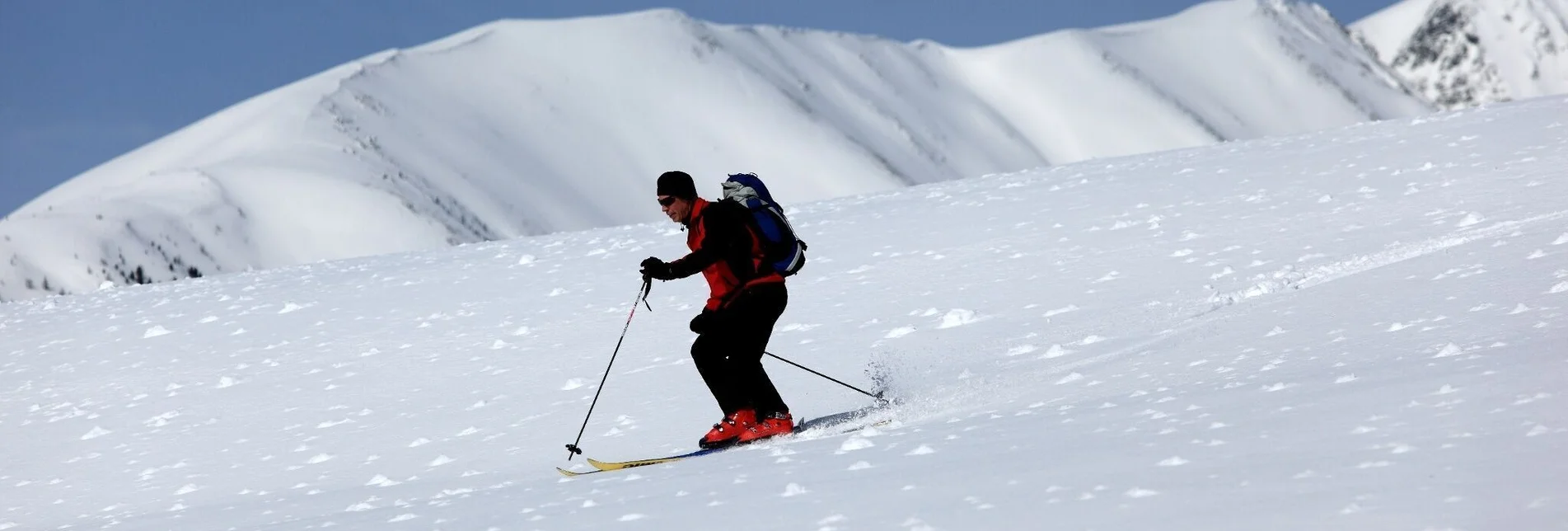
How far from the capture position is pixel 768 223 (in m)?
7.94

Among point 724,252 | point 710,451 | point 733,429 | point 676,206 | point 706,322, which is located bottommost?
point 710,451

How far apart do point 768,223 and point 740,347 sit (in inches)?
27.4

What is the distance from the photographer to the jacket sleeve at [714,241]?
25.4ft

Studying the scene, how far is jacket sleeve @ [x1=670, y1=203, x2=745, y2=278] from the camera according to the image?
7734 millimetres

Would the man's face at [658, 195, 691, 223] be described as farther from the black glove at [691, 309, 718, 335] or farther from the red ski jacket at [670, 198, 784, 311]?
the black glove at [691, 309, 718, 335]

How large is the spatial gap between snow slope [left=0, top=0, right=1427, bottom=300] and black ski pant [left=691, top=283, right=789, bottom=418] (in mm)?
79547

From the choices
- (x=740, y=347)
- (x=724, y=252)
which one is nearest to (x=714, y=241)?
(x=724, y=252)

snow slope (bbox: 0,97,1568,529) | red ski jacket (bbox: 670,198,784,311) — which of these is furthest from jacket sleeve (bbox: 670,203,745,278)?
snow slope (bbox: 0,97,1568,529)

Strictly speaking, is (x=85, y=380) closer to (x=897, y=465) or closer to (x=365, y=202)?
(x=897, y=465)

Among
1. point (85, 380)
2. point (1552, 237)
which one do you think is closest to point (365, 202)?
point (85, 380)

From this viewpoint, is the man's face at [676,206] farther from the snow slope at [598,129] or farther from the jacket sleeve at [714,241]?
the snow slope at [598,129]

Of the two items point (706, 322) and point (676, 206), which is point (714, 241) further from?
point (706, 322)

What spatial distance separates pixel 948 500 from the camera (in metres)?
5.70

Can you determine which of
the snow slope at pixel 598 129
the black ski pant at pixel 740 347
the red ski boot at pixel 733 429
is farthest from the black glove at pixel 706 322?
the snow slope at pixel 598 129
